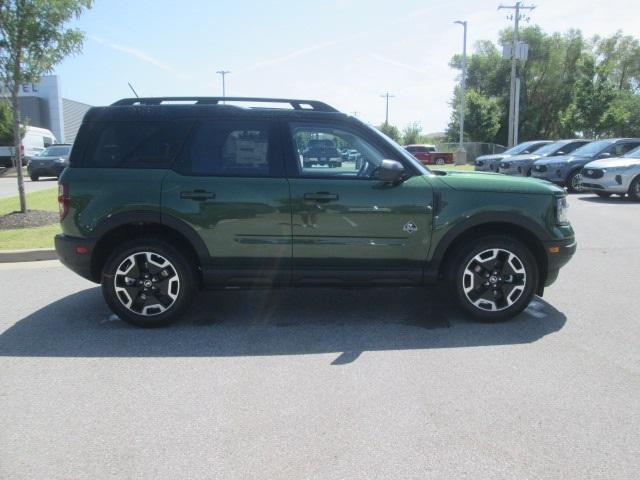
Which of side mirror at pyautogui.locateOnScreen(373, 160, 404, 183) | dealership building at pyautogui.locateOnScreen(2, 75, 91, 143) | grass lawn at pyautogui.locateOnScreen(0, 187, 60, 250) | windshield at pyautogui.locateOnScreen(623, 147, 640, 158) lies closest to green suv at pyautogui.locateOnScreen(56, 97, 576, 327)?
side mirror at pyautogui.locateOnScreen(373, 160, 404, 183)

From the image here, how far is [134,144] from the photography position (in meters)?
4.70

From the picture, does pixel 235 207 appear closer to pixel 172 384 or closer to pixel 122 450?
pixel 172 384

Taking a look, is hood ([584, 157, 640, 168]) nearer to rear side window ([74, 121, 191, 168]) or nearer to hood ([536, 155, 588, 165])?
hood ([536, 155, 588, 165])

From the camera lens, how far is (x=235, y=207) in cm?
459

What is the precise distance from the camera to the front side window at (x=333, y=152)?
15.4 feet

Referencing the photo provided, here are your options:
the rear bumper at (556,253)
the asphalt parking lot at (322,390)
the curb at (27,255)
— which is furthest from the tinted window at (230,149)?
the curb at (27,255)

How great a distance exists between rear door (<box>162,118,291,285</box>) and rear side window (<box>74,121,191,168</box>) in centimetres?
13

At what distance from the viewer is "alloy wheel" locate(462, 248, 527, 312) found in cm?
475

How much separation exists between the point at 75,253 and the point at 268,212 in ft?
5.76

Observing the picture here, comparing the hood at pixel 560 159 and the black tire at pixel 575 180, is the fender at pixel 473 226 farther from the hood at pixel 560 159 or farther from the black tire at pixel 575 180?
the hood at pixel 560 159

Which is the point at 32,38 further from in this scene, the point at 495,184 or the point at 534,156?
the point at 534,156

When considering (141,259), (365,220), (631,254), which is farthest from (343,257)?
(631,254)

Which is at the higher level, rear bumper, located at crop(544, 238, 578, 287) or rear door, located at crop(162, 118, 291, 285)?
rear door, located at crop(162, 118, 291, 285)

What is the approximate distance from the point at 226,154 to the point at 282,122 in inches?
22.3
